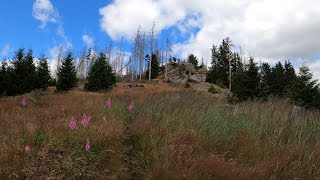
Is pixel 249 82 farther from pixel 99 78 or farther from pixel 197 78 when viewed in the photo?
pixel 197 78

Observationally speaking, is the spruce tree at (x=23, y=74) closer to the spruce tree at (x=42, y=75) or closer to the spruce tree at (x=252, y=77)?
the spruce tree at (x=42, y=75)

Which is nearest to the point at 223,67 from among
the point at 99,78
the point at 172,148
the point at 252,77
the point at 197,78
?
the point at 197,78

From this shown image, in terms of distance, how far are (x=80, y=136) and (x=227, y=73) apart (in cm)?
6193

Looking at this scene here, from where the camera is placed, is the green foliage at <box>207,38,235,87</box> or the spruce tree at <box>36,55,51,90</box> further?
the green foliage at <box>207,38,235,87</box>

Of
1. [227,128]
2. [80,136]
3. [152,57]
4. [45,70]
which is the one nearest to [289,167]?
[227,128]

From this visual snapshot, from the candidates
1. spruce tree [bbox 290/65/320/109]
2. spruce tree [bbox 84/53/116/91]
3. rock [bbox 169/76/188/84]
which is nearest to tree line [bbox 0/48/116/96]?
spruce tree [bbox 84/53/116/91]

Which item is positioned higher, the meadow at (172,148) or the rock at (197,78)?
the rock at (197,78)

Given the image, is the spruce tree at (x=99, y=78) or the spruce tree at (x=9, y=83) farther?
the spruce tree at (x=99, y=78)

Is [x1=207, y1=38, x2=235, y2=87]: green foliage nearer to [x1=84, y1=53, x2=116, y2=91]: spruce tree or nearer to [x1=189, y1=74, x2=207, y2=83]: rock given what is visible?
[x1=189, y1=74, x2=207, y2=83]: rock

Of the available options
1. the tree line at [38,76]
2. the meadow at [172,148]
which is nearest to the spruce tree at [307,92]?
the meadow at [172,148]

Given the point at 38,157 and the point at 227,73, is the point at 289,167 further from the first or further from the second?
the point at 227,73

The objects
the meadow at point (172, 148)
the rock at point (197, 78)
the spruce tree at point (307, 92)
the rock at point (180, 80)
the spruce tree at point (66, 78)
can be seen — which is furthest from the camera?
the rock at point (197, 78)

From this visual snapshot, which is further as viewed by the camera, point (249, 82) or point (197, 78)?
point (197, 78)

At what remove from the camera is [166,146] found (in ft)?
15.1
